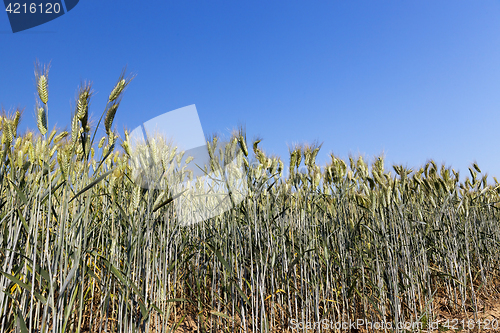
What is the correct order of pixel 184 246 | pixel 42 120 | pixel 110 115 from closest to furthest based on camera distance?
pixel 42 120 < pixel 110 115 < pixel 184 246

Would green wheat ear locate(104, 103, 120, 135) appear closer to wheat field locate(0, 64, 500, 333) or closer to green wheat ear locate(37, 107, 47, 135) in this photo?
wheat field locate(0, 64, 500, 333)

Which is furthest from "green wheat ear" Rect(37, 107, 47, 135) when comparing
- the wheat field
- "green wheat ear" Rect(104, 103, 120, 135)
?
"green wheat ear" Rect(104, 103, 120, 135)

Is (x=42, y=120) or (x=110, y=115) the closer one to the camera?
(x=42, y=120)

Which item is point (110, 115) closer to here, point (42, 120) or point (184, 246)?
point (42, 120)

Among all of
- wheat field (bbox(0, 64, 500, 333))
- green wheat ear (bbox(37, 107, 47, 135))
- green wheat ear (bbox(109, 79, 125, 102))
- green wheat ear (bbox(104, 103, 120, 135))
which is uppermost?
green wheat ear (bbox(109, 79, 125, 102))

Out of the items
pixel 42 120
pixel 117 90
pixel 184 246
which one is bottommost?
pixel 184 246

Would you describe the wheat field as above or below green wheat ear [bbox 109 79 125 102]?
below

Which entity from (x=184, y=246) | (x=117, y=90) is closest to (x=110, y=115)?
(x=117, y=90)

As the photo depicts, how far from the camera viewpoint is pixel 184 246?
6.20ft

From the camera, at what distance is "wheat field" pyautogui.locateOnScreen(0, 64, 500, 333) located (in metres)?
1.17

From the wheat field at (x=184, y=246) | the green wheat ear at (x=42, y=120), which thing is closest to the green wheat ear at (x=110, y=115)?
the wheat field at (x=184, y=246)

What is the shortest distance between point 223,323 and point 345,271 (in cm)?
92

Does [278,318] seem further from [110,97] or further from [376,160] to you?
[110,97]

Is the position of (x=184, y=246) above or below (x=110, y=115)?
below
